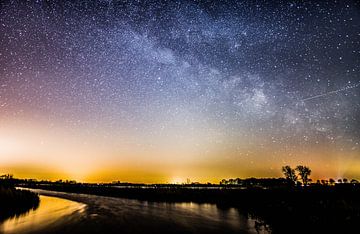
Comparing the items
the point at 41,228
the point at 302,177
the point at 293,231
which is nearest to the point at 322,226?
the point at 293,231

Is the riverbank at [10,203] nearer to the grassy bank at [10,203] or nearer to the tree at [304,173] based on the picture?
the grassy bank at [10,203]

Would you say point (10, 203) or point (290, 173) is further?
point (290, 173)

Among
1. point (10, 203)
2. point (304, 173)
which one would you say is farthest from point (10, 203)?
point (304, 173)

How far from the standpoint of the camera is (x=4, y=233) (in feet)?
52.1

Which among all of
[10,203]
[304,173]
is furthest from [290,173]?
[10,203]

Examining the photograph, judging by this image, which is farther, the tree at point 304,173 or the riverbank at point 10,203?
the tree at point 304,173

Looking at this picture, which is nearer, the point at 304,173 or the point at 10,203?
the point at 10,203

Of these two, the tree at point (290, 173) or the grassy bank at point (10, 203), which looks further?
the tree at point (290, 173)

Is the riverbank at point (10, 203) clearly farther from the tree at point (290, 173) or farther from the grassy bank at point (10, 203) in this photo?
the tree at point (290, 173)

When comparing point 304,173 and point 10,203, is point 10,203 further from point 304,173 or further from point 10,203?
point 304,173

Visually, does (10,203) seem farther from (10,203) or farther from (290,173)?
(290,173)

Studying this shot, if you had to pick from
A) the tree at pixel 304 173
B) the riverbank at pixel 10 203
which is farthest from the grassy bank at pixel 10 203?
the tree at pixel 304 173

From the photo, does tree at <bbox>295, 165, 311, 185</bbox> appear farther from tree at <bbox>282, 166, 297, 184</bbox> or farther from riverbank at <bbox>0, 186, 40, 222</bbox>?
riverbank at <bbox>0, 186, 40, 222</bbox>

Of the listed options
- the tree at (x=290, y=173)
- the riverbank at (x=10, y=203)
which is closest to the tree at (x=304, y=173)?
the tree at (x=290, y=173)
